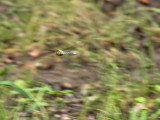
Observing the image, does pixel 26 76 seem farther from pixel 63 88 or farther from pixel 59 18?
pixel 59 18

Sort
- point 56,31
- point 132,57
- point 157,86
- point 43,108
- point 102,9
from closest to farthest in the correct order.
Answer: point 43,108 → point 157,86 → point 132,57 → point 56,31 → point 102,9

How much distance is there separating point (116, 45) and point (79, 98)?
3.01 ft

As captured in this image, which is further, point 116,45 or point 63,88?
point 116,45

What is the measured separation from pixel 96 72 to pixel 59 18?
41.7 inches

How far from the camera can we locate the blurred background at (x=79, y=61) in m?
2.61

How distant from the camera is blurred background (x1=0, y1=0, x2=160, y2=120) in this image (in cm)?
261

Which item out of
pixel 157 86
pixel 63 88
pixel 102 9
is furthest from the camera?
pixel 102 9

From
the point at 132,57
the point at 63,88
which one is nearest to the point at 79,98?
the point at 63,88

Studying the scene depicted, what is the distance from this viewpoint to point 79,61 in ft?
10.8

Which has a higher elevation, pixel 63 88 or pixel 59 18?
pixel 59 18

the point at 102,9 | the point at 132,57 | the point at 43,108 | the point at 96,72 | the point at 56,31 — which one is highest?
the point at 102,9

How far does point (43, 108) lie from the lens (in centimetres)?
252

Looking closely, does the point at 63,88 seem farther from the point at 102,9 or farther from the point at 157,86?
the point at 102,9

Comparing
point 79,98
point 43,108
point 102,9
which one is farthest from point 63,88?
point 102,9
